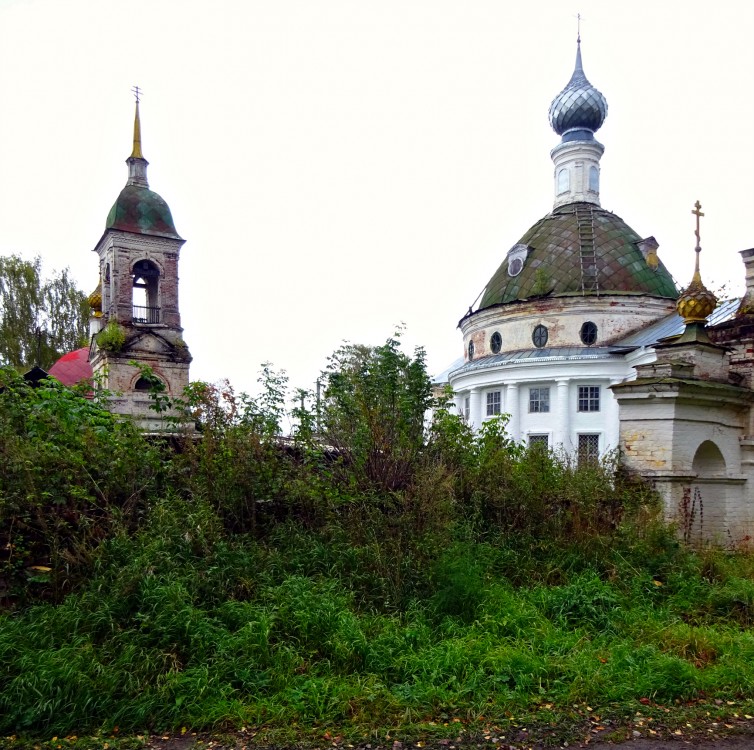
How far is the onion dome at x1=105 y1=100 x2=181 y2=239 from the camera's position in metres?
21.5

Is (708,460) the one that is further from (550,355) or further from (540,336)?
(540,336)

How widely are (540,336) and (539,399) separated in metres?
2.34

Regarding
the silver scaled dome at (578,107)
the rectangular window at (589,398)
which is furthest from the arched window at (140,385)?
the silver scaled dome at (578,107)

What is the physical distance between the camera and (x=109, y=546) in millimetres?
5738

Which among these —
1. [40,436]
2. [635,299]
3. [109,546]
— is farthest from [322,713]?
[635,299]

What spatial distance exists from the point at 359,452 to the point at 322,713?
Answer: 328cm

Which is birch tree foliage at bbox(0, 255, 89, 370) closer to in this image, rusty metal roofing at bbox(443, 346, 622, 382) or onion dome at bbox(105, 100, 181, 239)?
onion dome at bbox(105, 100, 181, 239)

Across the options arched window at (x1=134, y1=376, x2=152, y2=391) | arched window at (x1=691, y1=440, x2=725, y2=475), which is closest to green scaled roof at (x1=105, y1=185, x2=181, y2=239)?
arched window at (x1=134, y1=376, x2=152, y2=391)

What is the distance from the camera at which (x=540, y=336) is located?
939 inches

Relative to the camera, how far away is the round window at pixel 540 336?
23.8m

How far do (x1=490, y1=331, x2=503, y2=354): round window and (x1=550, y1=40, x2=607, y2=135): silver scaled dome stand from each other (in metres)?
10.8

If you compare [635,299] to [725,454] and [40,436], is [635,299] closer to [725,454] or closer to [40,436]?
[725,454]

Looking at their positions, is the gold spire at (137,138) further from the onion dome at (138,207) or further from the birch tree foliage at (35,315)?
the birch tree foliage at (35,315)

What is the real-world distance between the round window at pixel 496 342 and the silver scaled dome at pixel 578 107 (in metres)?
10.8
